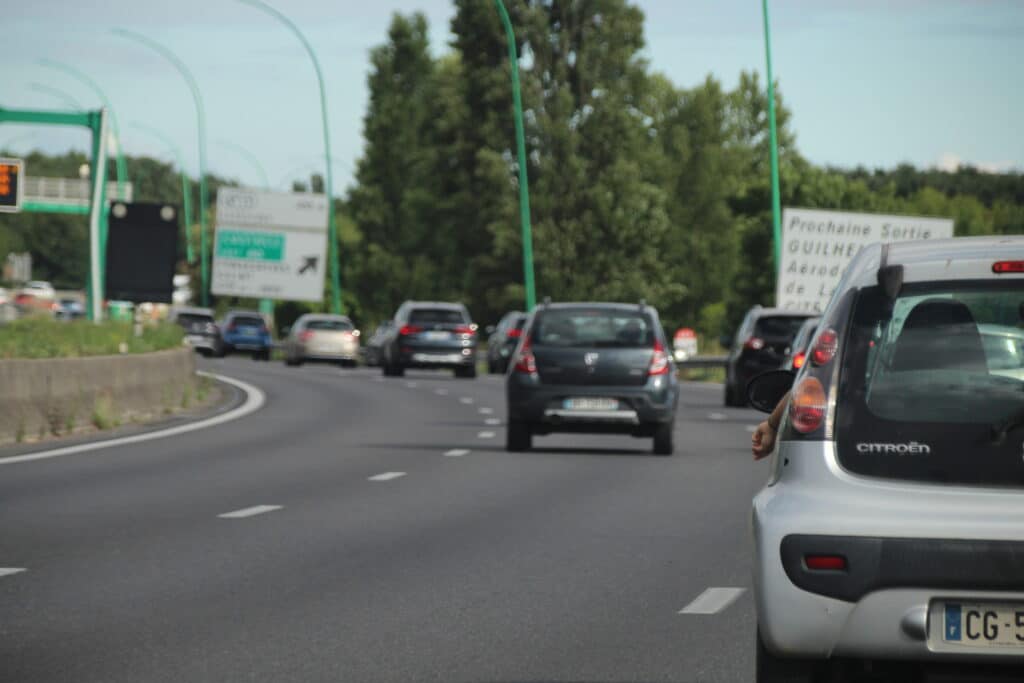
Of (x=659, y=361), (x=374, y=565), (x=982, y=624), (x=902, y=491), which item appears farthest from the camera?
(x=659, y=361)

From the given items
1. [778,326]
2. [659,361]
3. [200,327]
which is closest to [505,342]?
[200,327]

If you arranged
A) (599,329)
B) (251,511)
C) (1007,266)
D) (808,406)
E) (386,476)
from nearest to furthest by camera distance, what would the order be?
(1007,266) < (808,406) < (251,511) < (386,476) < (599,329)

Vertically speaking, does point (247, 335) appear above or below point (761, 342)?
below

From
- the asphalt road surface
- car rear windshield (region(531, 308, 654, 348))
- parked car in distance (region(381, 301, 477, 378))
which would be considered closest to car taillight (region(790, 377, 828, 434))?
the asphalt road surface

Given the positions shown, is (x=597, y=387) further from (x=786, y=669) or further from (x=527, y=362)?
(x=786, y=669)

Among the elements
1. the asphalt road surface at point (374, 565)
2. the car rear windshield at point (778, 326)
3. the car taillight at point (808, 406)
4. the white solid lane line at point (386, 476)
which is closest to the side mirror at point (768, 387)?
the asphalt road surface at point (374, 565)

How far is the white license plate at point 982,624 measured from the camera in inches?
234

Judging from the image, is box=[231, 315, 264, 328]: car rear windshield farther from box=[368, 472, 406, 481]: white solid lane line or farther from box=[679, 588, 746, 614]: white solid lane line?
box=[679, 588, 746, 614]: white solid lane line

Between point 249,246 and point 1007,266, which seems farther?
point 249,246

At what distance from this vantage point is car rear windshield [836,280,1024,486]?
6.12 meters

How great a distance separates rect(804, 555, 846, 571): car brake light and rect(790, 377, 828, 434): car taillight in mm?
392

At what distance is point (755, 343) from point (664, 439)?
39.9ft

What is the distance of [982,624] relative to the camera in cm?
597

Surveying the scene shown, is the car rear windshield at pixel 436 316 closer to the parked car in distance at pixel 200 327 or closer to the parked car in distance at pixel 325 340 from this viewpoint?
the parked car in distance at pixel 325 340
